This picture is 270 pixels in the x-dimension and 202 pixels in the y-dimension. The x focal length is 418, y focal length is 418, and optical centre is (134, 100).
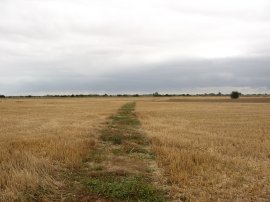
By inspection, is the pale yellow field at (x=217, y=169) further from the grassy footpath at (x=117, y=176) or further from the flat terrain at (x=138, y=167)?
the grassy footpath at (x=117, y=176)

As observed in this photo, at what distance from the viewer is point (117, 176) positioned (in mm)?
12047

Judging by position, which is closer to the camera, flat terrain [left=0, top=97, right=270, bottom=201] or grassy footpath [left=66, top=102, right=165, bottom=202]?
grassy footpath [left=66, top=102, right=165, bottom=202]

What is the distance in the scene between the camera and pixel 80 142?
18562 mm

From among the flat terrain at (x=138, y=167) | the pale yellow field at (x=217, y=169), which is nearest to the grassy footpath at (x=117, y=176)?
the flat terrain at (x=138, y=167)

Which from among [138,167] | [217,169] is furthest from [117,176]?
[217,169]

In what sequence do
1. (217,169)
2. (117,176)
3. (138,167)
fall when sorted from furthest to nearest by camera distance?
(138,167)
(217,169)
(117,176)

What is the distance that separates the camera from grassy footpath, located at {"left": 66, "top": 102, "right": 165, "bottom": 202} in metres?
9.91

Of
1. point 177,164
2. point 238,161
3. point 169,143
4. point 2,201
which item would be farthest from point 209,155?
point 2,201

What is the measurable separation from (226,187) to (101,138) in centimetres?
1171

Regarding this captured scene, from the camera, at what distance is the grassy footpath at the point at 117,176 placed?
9914 millimetres

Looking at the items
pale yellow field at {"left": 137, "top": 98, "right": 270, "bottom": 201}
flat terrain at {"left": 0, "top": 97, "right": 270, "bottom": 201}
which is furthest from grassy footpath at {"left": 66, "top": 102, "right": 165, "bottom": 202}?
pale yellow field at {"left": 137, "top": 98, "right": 270, "bottom": 201}

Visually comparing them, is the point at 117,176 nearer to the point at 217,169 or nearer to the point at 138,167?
the point at 138,167

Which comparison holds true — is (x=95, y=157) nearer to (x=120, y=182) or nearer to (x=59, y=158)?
(x=59, y=158)

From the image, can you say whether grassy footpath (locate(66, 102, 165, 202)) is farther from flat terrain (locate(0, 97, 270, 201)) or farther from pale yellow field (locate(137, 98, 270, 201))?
pale yellow field (locate(137, 98, 270, 201))
